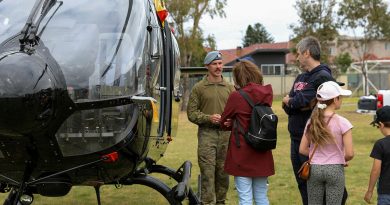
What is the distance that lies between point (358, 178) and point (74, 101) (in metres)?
6.24

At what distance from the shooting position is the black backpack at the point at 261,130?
4801 mm

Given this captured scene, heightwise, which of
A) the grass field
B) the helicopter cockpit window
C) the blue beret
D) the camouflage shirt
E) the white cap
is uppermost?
the helicopter cockpit window

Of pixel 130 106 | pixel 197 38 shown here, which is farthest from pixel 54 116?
pixel 197 38

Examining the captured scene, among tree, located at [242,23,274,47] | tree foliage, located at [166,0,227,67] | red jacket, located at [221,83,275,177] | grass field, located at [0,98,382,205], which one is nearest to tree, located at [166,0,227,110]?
tree foliage, located at [166,0,227,67]

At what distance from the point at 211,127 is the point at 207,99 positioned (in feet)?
1.11

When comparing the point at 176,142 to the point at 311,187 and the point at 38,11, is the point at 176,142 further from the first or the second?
the point at 38,11

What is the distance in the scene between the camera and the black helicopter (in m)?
3.21

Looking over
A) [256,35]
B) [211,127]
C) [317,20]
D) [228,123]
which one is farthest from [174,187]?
[256,35]

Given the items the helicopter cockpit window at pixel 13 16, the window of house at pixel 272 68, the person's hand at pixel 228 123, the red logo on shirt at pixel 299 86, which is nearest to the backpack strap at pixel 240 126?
the person's hand at pixel 228 123

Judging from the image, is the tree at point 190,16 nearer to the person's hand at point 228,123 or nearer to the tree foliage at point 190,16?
the tree foliage at point 190,16

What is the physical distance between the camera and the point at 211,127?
20.5ft

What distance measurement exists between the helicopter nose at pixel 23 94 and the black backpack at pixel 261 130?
2094 millimetres

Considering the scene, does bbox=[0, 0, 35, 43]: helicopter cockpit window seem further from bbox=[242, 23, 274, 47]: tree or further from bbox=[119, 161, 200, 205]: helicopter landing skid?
bbox=[242, 23, 274, 47]: tree

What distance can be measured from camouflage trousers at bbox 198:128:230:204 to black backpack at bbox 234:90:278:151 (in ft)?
4.44
